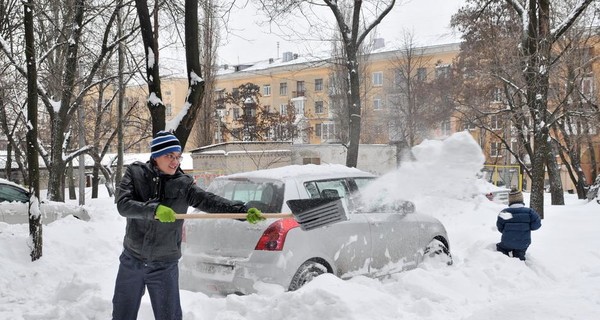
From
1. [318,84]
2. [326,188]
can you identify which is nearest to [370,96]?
[318,84]

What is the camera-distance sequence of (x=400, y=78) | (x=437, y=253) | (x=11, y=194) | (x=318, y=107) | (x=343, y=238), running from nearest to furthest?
(x=343, y=238) → (x=437, y=253) → (x=11, y=194) → (x=400, y=78) → (x=318, y=107)

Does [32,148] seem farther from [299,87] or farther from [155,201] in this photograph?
[299,87]

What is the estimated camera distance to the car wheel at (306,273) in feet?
17.8

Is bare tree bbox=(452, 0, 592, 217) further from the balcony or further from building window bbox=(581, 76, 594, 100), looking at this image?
the balcony

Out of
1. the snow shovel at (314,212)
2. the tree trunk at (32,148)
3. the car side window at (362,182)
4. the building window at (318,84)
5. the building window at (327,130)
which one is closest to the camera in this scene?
the snow shovel at (314,212)

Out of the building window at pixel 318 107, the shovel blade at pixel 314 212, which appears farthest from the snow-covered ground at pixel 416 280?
the building window at pixel 318 107

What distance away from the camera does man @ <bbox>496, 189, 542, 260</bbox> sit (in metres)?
7.50

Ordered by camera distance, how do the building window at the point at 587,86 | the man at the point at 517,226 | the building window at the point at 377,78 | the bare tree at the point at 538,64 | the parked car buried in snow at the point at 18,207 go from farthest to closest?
1. the building window at the point at 377,78
2. the building window at the point at 587,86
3. the bare tree at the point at 538,64
4. the parked car buried in snow at the point at 18,207
5. the man at the point at 517,226

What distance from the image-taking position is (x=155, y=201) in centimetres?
397

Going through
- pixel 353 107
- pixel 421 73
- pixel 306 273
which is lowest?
pixel 306 273

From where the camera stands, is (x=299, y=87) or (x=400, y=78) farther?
(x=299, y=87)

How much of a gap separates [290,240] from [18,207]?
825cm

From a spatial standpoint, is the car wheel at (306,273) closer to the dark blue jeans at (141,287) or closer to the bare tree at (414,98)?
the dark blue jeans at (141,287)

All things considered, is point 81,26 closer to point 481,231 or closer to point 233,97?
point 481,231
